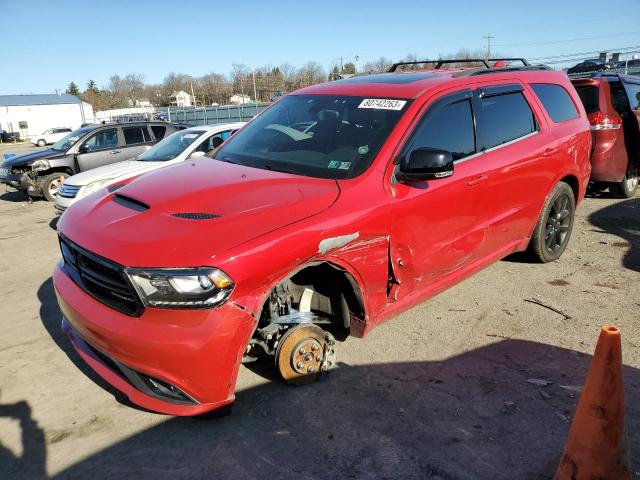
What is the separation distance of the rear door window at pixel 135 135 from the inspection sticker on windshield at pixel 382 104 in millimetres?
9526

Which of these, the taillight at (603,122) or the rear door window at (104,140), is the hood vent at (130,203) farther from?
the rear door window at (104,140)

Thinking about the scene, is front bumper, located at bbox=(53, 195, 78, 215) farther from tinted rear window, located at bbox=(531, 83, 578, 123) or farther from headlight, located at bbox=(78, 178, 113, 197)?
tinted rear window, located at bbox=(531, 83, 578, 123)

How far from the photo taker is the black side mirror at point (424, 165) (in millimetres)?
3064

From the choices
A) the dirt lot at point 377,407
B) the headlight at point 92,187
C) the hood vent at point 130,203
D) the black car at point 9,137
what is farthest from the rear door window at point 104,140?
the black car at point 9,137

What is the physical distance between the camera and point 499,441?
2.61m

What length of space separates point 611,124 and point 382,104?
16.9ft

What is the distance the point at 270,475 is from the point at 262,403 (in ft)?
1.97

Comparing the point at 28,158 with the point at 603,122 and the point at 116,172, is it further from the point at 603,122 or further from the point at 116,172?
the point at 603,122

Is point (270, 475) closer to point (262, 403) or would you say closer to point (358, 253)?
point (262, 403)

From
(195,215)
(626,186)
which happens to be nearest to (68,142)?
(195,215)

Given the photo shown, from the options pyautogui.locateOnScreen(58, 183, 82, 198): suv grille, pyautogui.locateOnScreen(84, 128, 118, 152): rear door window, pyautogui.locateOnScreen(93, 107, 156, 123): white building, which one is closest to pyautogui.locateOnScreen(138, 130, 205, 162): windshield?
pyautogui.locateOnScreen(58, 183, 82, 198): suv grille

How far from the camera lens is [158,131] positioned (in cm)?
1209

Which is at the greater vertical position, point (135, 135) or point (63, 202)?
point (135, 135)

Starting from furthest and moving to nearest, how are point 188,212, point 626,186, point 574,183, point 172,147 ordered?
point 172,147 → point 626,186 → point 574,183 → point 188,212
